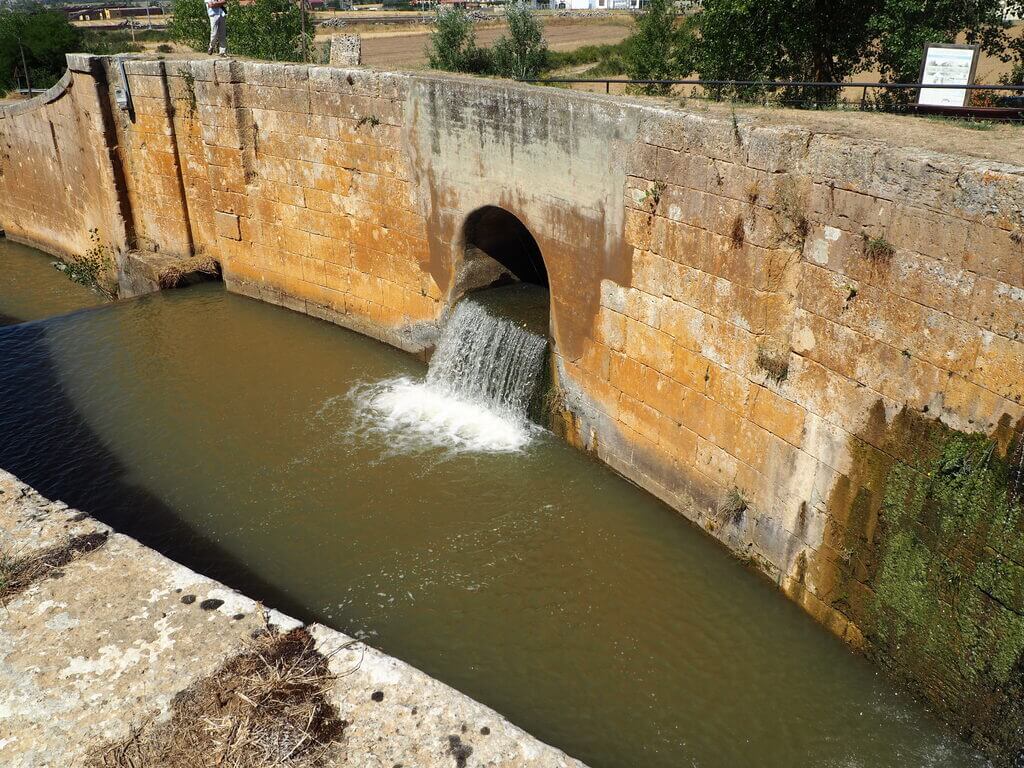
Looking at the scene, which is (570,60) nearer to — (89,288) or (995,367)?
(89,288)

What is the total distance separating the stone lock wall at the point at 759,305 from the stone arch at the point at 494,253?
193 millimetres

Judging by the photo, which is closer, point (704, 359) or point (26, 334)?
point (704, 359)

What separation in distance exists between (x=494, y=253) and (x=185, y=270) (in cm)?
577

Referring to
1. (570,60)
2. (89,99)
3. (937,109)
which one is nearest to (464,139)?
(937,109)

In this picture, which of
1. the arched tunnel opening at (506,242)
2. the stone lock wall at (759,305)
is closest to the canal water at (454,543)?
the stone lock wall at (759,305)

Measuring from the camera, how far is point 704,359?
7633mm

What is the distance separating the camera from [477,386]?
10.0 metres

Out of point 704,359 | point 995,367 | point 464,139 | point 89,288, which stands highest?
point 464,139

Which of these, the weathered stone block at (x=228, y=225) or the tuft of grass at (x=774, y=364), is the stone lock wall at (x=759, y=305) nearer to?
the tuft of grass at (x=774, y=364)

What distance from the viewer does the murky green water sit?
15273 millimetres

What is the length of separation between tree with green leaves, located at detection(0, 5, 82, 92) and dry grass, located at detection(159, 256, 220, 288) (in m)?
15.9

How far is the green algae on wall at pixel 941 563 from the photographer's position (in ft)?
17.7

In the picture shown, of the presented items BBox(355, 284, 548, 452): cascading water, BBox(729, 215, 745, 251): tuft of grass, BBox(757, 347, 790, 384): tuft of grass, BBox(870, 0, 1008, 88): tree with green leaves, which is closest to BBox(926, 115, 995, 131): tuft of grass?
BBox(729, 215, 745, 251): tuft of grass

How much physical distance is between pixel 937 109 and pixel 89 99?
505 inches
